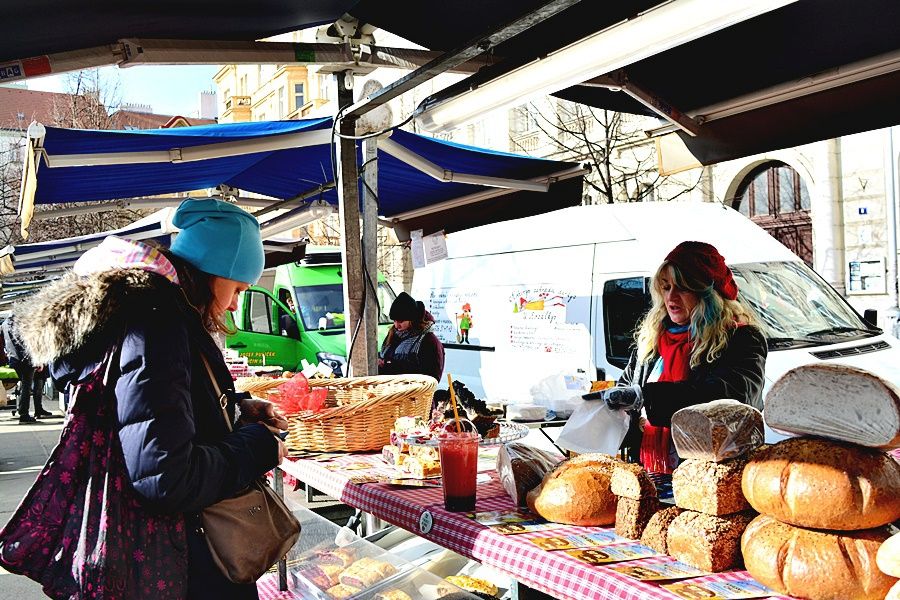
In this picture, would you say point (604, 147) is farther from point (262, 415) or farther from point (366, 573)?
point (262, 415)

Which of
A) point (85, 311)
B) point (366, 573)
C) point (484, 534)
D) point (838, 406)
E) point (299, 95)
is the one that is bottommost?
point (366, 573)

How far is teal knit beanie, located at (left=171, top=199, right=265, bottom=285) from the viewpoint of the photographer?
2109mm

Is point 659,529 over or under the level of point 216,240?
under

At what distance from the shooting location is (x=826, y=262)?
52.5 ft

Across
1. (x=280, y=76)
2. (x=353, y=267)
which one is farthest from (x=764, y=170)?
(x=280, y=76)

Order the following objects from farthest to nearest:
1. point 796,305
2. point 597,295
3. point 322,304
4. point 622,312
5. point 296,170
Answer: point 322,304, point 597,295, point 622,312, point 796,305, point 296,170

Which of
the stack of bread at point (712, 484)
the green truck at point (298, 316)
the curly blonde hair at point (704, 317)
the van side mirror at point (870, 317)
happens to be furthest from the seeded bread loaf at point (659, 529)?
the green truck at point (298, 316)

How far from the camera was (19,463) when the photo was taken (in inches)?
396

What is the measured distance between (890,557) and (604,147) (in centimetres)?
1712

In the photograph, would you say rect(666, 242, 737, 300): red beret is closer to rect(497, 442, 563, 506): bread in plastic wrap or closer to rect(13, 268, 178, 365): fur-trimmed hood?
rect(497, 442, 563, 506): bread in plastic wrap

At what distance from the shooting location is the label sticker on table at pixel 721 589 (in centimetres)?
156

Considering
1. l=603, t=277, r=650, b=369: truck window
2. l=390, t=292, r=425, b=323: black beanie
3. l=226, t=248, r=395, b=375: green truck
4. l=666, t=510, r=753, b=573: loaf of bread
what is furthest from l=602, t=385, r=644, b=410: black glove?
l=226, t=248, r=395, b=375: green truck

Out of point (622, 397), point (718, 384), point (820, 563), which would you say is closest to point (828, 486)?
point (820, 563)

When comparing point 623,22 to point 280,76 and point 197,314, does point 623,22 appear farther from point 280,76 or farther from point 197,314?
point 280,76
